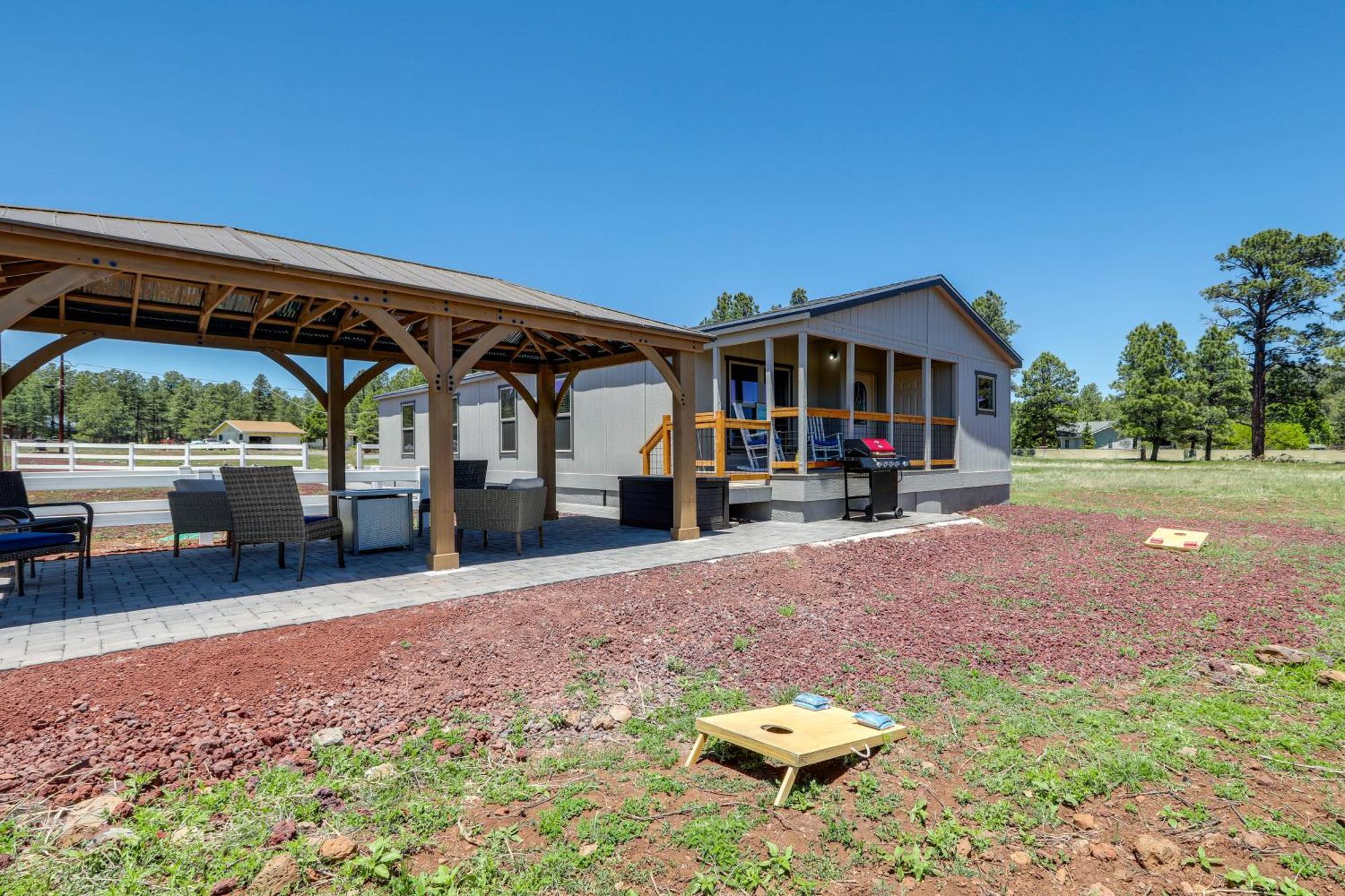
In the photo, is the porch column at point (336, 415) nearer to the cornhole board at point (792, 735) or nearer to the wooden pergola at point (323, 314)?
the wooden pergola at point (323, 314)

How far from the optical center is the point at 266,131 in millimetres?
14422

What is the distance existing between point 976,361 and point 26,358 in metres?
16.1

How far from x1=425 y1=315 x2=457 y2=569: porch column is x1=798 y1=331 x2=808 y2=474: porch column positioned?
18.0ft

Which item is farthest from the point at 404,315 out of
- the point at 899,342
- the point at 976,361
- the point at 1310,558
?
the point at 976,361

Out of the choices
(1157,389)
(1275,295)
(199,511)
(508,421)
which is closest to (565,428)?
(508,421)

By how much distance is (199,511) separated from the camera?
6.49m

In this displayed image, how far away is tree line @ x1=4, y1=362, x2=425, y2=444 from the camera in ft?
199

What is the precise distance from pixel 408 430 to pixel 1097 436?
271 feet

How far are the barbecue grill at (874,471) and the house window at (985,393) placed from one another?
5132 mm

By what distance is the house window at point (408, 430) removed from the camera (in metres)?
17.4

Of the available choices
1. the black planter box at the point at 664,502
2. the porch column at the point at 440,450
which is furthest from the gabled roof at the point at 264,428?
the porch column at the point at 440,450

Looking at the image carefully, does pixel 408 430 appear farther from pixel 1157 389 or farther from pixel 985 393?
pixel 1157 389

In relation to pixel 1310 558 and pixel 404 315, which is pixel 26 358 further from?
pixel 1310 558

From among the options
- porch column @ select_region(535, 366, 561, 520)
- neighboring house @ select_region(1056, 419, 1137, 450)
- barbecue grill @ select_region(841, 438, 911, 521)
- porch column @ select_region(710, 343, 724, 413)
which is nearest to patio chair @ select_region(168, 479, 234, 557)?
porch column @ select_region(535, 366, 561, 520)
